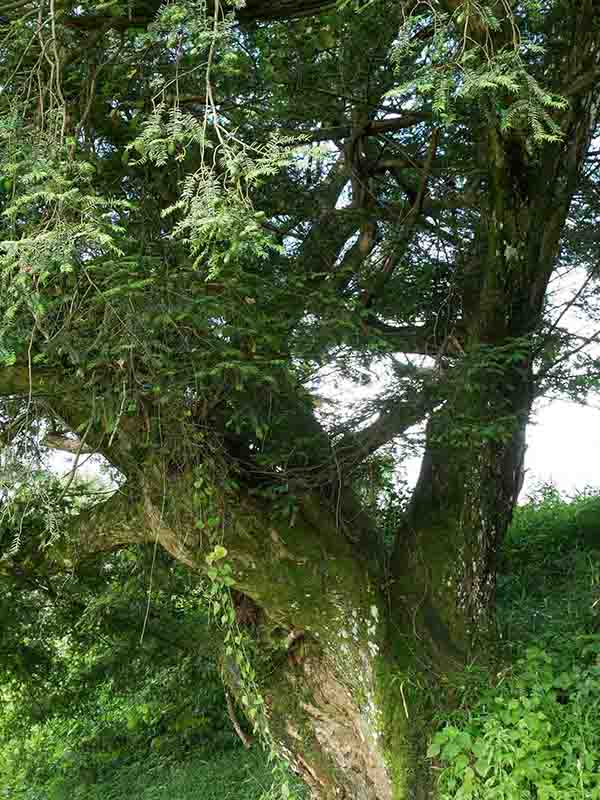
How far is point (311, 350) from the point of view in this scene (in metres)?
4.20

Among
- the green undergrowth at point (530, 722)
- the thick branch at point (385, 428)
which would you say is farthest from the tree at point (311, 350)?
the green undergrowth at point (530, 722)

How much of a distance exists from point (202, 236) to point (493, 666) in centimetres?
324

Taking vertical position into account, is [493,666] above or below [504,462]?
below

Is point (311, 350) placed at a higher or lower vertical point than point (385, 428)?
higher

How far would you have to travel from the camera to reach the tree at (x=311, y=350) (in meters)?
4.01

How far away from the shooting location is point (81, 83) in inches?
179

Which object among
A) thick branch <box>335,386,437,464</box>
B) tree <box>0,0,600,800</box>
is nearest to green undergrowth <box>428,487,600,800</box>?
tree <box>0,0,600,800</box>

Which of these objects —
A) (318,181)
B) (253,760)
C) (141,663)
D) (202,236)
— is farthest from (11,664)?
(202,236)

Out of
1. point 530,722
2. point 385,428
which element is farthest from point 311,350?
point 530,722

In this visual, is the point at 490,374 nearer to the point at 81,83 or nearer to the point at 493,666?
the point at 493,666

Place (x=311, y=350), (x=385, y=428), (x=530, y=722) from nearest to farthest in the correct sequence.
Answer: (x=311, y=350) < (x=530, y=722) < (x=385, y=428)

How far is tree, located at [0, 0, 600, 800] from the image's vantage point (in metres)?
4.01

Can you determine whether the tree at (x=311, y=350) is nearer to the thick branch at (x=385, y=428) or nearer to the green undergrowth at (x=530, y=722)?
the thick branch at (x=385, y=428)

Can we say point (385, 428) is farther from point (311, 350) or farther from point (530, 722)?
point (530, 722)
